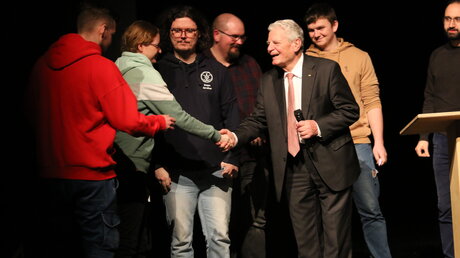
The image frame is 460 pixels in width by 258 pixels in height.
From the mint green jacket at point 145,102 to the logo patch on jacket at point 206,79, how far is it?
1.12 ft

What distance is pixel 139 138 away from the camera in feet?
12.1

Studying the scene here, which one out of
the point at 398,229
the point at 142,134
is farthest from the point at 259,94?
the point at 398,229

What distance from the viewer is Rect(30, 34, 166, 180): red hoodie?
3.25m

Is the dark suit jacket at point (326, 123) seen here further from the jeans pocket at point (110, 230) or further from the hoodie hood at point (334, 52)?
the jeans pocket at point (110, 230)

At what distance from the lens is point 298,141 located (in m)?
3.95

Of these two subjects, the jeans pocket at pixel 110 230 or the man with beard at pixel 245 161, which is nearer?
the jeans pocket at pixel 110 230

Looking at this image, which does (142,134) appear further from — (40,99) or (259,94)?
(259,94)

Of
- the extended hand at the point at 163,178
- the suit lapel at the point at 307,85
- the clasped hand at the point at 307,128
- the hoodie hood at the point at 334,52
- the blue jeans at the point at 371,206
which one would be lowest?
the blue jeans at the point at 371,206

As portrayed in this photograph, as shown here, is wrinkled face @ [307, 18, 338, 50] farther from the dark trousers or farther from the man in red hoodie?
the man in red hoodie

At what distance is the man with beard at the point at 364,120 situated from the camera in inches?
172

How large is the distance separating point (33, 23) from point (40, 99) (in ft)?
3.03

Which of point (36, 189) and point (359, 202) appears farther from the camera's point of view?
point (359, 202)

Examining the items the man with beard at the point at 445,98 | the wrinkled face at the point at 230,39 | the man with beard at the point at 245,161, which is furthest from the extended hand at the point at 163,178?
the man with beard at the point at 445,98

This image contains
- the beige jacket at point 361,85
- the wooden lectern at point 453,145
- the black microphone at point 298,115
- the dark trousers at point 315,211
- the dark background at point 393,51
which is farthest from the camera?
the dark background at point 393,51
